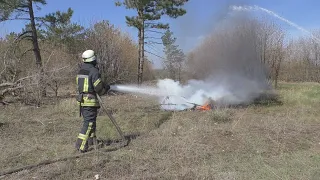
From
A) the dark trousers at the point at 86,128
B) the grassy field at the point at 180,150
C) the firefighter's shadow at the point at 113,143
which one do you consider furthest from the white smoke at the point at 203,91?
the dark trousers at the point at 86,128

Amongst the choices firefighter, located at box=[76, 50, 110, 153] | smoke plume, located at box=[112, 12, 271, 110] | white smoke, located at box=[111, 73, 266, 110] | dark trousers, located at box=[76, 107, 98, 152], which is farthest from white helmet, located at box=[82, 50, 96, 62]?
smoke plume, located at box=[112, 12, 271, 110]

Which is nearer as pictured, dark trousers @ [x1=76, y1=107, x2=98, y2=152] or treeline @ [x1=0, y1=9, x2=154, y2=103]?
dark trousers @ [x1=76, y1=107, x2=98, y2=152]

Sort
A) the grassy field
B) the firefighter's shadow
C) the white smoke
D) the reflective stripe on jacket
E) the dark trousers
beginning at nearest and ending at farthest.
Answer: the grassy field, the reflective stripe on jacket, the dark trousers, the firefighter's shadow, the white smoke

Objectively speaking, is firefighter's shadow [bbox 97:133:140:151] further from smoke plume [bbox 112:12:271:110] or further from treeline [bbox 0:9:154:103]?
treeline [bbox 0:9:154:103]

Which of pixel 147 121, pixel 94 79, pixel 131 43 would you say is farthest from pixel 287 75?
pixel 94 79

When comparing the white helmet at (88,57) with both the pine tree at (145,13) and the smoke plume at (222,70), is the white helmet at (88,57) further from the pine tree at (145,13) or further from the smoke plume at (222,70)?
the pine tree at (145,13)

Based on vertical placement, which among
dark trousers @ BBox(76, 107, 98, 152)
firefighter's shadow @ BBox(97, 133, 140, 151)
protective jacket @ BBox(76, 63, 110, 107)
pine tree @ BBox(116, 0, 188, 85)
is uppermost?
pine tree @ BBox(116, 0, 188, 85)

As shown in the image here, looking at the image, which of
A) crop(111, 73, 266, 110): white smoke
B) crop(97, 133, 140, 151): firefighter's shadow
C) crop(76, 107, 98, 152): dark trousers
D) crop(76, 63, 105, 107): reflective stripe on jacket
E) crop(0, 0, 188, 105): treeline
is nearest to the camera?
crop(76, 63, 105, 107): reflective stripe on jacket

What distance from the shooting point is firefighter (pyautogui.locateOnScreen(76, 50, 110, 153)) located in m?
6.24

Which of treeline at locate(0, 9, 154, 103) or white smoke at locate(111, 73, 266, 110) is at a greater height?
treeline at locate(0, 9, 154, 103)

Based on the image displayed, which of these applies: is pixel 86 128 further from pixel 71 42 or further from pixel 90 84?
pixel 71 42

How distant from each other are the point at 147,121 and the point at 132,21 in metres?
13.5

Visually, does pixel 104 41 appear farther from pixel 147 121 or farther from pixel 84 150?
pixel 84 150

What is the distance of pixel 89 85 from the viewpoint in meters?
6.29
